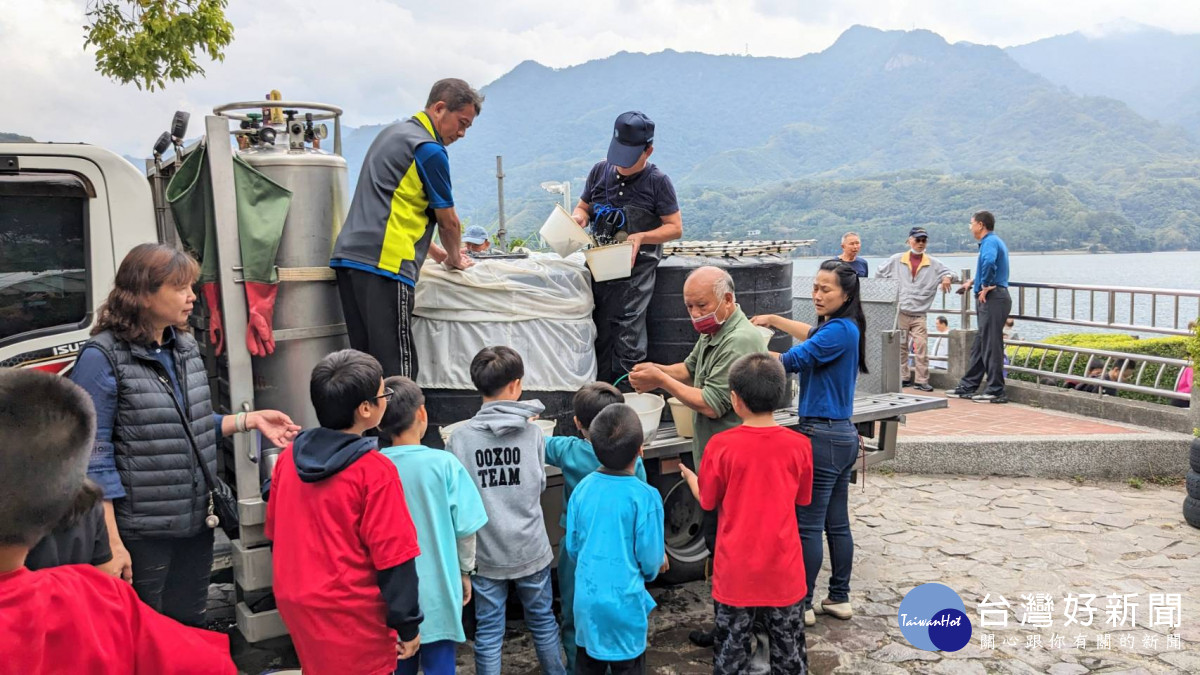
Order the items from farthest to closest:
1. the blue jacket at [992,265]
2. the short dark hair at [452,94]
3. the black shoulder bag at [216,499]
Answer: the blue jacket at [992,265]
the short dark hair at [452,94]
the black shoulder bag at [216,499]

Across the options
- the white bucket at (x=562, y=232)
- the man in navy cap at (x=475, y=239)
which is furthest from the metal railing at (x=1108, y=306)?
the white bucket at (x=562, y=232)

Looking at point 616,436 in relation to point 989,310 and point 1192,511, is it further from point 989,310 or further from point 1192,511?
point 989,310

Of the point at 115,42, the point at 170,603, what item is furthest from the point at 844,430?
the point at 115,42

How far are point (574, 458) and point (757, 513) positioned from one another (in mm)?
847

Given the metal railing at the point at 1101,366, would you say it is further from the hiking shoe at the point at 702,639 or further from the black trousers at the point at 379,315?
the black trousers at the point at 379,315

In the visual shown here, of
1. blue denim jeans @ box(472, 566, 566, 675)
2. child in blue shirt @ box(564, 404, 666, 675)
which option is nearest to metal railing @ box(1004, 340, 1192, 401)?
child in blue shirt @ box(564, 404, 666, 675)

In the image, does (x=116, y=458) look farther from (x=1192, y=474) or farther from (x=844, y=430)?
(x=1192, y=474)

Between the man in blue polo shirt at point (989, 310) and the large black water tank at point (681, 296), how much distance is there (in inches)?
225

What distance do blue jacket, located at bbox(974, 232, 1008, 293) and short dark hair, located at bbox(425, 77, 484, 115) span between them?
25.5ft

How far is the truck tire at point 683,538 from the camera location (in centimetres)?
532

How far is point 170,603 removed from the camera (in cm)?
336

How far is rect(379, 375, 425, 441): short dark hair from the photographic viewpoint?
130 inches

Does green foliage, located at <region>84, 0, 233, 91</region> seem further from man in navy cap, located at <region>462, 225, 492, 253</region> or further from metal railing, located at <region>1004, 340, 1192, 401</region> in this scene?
metal railing, located at <region>1004, 340, 1192, 401</region>

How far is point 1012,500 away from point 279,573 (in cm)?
659
